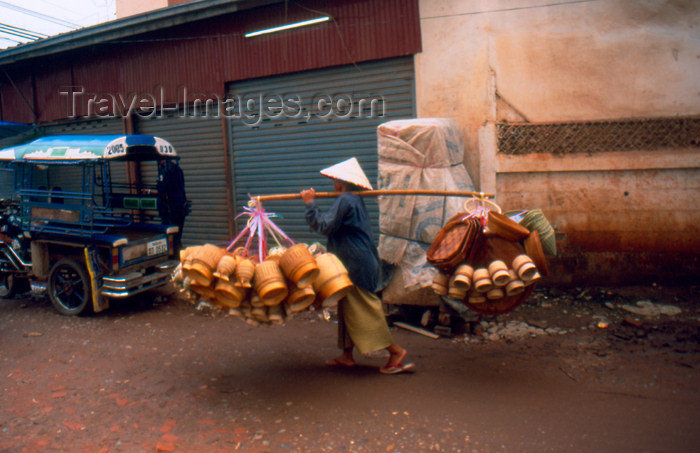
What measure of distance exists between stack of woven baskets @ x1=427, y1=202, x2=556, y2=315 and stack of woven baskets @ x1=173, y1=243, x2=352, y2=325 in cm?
76

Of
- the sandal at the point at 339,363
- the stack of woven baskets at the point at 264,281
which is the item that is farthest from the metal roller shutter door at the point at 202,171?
the stack of woven baskets at the point at 264,281

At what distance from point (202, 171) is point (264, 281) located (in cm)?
677

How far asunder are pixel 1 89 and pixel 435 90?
1194 centimetres

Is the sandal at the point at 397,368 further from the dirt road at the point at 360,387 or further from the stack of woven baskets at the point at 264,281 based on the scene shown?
the stack of woven baskets at the point at 264,281

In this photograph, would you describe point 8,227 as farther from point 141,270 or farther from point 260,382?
point 260,382

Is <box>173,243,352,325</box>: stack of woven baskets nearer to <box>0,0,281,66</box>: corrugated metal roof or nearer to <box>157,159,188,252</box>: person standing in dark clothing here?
<box>157,159,188,252</box>: person standing in dark clothing

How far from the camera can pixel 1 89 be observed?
12.9m

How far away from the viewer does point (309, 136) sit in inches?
325

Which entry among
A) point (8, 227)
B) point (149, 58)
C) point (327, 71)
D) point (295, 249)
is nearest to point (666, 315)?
point (295, 249)

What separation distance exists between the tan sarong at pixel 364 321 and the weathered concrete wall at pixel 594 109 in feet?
10.5

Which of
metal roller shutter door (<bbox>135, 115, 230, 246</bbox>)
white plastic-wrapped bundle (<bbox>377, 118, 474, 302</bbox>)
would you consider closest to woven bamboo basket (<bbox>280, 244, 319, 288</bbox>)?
white plastic-wrapped bundle (<bbox>377, 118, 474, 302</bbox>)

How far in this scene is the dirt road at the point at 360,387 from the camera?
3.19 metres

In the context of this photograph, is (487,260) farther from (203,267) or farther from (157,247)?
(157,247)

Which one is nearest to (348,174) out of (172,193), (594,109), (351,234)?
(351,234)
